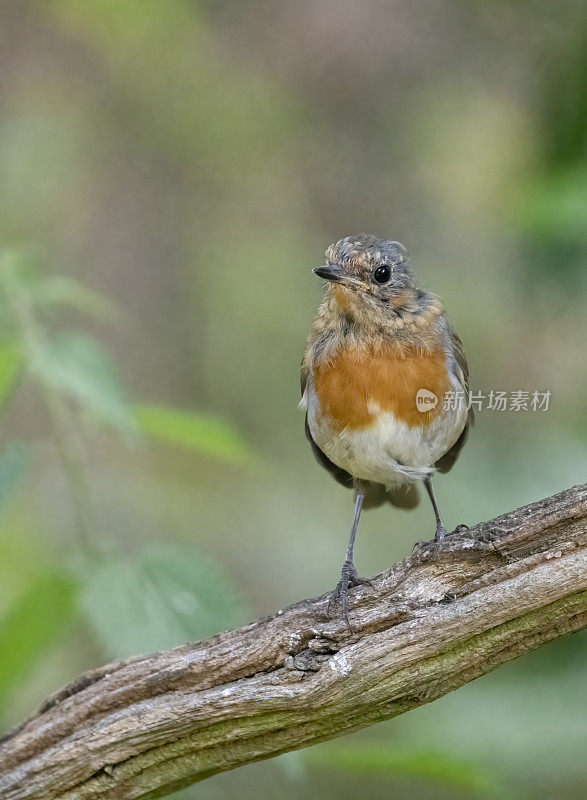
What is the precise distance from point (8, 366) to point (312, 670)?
111cm

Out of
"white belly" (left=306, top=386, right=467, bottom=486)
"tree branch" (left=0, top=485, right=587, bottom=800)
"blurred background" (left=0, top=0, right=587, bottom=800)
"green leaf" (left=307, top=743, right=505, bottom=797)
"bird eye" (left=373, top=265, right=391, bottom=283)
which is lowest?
"green leaf" (left=307, top=743, right=505, bottom=797)

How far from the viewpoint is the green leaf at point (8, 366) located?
2711 millimetres

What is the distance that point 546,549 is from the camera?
2672mm

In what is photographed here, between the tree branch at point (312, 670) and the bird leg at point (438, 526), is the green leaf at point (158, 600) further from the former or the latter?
the bird leg at point (438, 526)

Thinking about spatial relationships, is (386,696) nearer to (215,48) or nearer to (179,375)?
(179,375)

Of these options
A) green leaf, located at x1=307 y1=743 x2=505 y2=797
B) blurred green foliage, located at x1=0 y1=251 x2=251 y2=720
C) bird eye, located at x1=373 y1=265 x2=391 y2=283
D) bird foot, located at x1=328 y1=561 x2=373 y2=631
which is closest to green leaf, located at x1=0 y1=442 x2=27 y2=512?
Result: blurred green foliage, located at x1=0 y1=251 x2=251 y2=720

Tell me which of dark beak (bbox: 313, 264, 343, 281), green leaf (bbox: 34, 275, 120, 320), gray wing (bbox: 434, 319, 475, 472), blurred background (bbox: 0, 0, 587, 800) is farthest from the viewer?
blurred background (bbox: 0, 0, 587, 800)

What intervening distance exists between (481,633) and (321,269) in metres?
1.34

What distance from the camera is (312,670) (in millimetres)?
2660

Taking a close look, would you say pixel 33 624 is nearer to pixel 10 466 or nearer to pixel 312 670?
pixel 10 466

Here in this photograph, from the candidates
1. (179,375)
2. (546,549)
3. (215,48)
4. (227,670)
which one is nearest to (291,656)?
(227,670)

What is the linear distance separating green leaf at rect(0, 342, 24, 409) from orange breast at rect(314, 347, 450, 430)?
115 cm

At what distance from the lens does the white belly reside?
3.51 m

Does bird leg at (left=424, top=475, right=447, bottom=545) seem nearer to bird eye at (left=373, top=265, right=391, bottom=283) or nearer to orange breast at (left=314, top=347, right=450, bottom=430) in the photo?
orange breast at (left=314, top=347, right=450, bottom=430)
